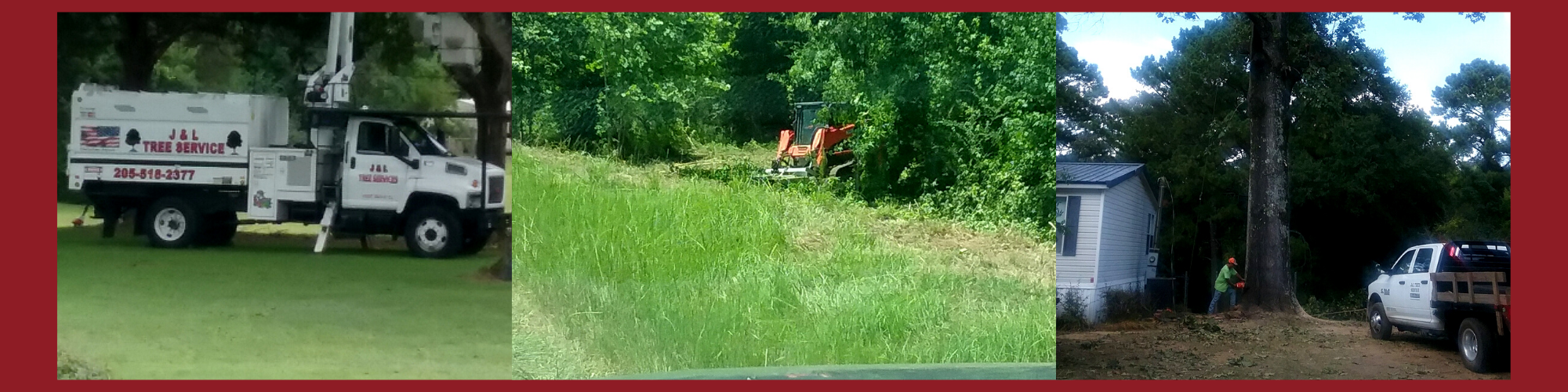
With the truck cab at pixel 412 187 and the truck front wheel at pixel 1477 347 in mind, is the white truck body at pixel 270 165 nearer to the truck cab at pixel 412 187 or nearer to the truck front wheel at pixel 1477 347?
the truck cab at pixel 412 187

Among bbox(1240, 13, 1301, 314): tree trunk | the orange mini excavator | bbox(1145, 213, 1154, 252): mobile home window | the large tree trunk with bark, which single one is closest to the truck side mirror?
the large tree trunk with bark

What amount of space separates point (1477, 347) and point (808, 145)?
14.9 ft

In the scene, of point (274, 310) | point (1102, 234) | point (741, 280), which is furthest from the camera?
point (1102, 234)

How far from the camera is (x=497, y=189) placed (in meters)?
7.87

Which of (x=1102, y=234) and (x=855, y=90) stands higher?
(x=855, y=90)

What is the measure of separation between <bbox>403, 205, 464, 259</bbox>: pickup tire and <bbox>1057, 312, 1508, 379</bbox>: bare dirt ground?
4.04 metres

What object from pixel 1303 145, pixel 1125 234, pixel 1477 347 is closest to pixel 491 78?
pixel 1125 234

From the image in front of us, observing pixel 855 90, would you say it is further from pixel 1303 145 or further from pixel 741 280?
pixel 1303 145

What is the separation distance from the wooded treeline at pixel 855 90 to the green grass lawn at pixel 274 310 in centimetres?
131

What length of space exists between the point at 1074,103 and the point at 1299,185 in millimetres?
1634

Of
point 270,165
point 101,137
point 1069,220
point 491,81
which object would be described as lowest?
point 1069,220

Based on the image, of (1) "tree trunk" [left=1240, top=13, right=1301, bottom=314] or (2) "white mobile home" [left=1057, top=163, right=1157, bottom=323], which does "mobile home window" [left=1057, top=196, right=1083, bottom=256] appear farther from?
(1) "tree trunk" [left=1240, top=13, right=1301, bottom=314]

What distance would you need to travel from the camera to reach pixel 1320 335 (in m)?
8.20

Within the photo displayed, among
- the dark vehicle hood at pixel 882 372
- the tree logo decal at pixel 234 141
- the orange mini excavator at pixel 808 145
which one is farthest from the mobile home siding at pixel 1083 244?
the tree logo decal at pixel 234 141
